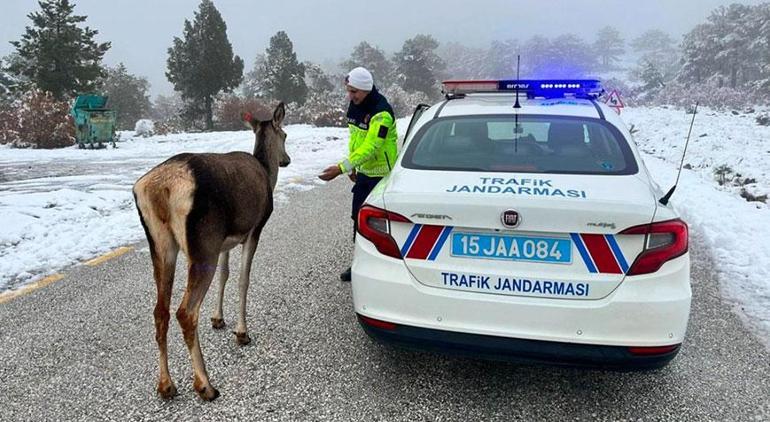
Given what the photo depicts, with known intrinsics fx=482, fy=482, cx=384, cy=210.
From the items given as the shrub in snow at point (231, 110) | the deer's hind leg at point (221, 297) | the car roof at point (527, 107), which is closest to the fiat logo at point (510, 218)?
the car roof at point (527, 107)

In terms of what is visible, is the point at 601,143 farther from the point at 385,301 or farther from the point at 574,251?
the point at 385,301

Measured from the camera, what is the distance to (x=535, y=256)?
2.47 meters

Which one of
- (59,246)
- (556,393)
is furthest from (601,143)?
(59,246)

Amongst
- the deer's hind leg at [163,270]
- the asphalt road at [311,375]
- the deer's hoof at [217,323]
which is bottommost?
the asphalt road at [311,375]

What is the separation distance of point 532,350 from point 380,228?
1020 mm

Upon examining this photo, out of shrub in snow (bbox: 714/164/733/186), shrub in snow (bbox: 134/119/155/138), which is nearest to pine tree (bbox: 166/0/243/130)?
shrub in snow (bbox: 134/119/155/138)

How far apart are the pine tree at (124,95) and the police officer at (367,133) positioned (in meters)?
54.6

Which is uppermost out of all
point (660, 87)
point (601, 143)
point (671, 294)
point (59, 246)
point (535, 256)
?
point (660, 87)

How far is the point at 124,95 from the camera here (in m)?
53.8

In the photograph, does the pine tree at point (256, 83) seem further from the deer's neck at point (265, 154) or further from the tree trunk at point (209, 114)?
the deer's neck at point (265, 154)

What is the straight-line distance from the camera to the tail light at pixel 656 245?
2377 mm

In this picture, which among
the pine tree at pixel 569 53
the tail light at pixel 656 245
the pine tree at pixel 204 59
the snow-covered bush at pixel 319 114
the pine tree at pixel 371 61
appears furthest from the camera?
the pine tree at pixel 569 53

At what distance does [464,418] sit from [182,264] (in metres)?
3.76

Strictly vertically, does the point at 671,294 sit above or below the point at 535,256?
below
